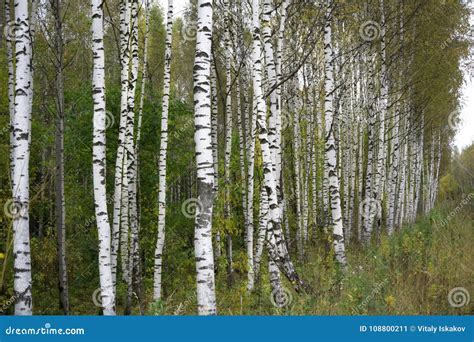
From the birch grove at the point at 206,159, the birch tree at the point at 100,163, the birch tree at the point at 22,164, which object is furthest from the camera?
the birch tree at the point at 100,163

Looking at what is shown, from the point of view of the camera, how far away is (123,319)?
4348 mm

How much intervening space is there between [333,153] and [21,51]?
568 cm

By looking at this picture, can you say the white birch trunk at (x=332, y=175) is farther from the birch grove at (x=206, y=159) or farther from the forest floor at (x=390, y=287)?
the forest floor at (x=390, y=287)

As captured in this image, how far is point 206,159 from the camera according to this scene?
451 cm

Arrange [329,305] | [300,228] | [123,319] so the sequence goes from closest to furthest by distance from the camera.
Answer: [123,319] < [329,305] < [300,228]

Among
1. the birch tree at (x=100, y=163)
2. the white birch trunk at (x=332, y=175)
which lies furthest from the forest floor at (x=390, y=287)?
the birch tree at (x=100, y=163)

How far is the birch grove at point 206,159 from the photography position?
18.6ft

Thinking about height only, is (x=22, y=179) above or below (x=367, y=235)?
above

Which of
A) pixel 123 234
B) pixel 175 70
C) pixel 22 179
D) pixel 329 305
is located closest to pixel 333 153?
pixel 329 305

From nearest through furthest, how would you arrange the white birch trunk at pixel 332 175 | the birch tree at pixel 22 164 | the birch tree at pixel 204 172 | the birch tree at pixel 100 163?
1. the birch tree at pixel 204 172
2. the birch tree at pixel 22 164
3. the birch tree at pixel 100 163
4. the white birch trunk at pixel 332 175

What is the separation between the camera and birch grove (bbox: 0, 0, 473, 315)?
5.66 metres

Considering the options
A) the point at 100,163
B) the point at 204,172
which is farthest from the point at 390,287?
the point at 100,163

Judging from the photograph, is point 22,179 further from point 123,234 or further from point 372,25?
point 372,25

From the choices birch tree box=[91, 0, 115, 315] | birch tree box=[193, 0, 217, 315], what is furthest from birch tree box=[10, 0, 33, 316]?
birch tree box=[193, 0, 217, 315]
